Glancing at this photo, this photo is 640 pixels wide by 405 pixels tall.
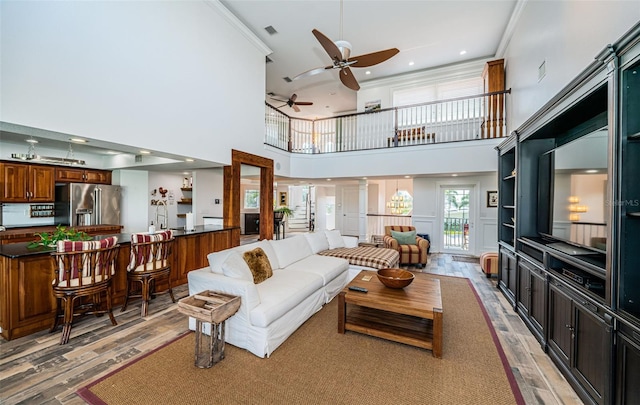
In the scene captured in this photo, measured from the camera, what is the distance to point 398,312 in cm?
254

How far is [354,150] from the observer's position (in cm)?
674

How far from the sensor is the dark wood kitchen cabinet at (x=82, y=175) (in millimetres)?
5195

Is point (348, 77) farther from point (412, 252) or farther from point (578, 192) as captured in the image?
point (412, 252)

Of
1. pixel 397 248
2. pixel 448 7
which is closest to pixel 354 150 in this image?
pixel 397 248

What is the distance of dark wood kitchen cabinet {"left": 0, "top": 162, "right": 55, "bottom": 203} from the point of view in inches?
175

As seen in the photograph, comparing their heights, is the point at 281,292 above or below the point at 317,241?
below

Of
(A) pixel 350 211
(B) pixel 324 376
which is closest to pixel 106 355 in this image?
(B) pixel 324 376

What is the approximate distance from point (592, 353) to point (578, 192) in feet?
4.60

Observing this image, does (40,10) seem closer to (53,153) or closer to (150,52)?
(150,52)

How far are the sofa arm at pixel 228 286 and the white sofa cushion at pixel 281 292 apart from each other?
9cm

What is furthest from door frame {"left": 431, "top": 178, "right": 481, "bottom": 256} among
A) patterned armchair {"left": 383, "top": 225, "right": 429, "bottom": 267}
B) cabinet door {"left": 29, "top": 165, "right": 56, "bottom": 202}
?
cabinet door {"left": 29, "top": 165, "right": 56, "bottom": 202}

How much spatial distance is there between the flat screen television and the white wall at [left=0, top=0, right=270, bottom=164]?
487 cm

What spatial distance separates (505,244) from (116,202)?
7.75m

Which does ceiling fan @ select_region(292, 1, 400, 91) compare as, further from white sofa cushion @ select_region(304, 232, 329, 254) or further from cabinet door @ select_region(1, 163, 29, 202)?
cabinet door @ select_region(1, 163, 29, 202)
